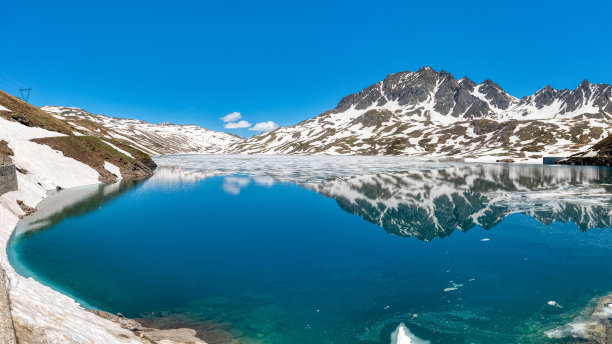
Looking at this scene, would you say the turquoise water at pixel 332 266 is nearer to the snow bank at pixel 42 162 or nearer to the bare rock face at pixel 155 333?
the bare rock face at pixel 155 333

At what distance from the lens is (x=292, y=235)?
26891 millimetres

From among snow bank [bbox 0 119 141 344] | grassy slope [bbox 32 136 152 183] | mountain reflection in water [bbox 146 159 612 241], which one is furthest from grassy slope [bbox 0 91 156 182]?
mountain reflection in water [bbox 146 159 612 241]

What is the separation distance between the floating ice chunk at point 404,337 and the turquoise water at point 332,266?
283 millimetres

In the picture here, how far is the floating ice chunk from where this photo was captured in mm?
12406

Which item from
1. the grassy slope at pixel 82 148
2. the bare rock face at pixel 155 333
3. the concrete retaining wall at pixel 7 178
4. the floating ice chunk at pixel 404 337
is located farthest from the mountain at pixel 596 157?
the concrete retaining wall at pixel 7 178

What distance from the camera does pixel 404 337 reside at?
12.6m

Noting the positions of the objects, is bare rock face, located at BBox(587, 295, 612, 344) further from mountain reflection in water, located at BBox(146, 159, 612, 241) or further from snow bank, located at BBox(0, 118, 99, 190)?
snow bank, located at BBox(0, 118, 99, 190)

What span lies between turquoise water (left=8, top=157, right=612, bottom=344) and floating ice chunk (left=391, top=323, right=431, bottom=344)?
0.93 ft

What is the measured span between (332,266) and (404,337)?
7.75 metres

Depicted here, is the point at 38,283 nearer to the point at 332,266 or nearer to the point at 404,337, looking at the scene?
the point at 332,266

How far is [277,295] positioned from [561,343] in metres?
11.8

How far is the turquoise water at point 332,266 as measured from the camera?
13.8 meters

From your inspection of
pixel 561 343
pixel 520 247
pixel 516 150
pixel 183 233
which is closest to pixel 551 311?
pixel 561 343

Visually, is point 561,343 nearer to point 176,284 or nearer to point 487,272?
point 487,272
